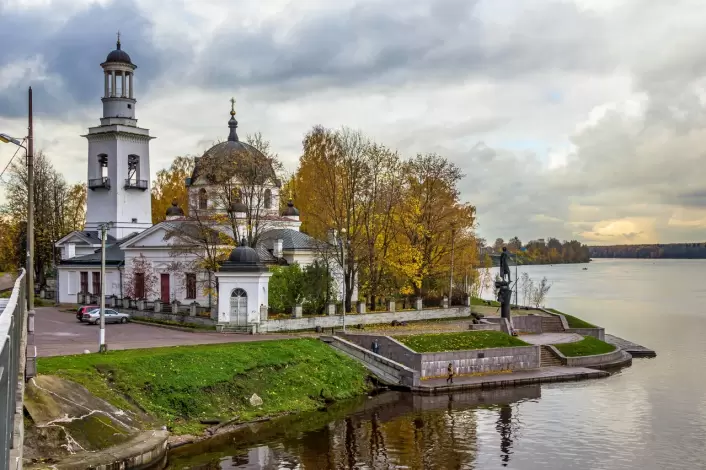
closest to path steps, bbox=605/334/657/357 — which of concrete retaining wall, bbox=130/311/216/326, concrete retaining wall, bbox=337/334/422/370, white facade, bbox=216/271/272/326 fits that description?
concrete retaining wall, bbox=337/334/422/370

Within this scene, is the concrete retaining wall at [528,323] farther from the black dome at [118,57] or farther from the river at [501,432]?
the black dome at [118,57]

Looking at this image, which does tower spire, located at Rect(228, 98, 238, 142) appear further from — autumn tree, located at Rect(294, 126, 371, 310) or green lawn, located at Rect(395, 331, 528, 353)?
green lawn, located at Rect(395, 331, 528, 353)

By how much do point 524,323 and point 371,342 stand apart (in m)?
17.6

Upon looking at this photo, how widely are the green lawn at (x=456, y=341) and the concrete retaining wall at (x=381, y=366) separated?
2100 mm

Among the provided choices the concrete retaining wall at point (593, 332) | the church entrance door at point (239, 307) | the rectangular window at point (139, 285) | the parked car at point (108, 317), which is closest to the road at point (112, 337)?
the parked car at point (108, 317)

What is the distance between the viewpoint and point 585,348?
47344 millimetres

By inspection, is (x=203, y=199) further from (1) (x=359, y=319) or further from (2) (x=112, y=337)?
(2) (x=112, y=337)

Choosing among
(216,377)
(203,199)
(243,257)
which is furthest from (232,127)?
(216,377)

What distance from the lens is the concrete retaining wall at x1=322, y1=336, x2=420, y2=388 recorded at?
38219 mm

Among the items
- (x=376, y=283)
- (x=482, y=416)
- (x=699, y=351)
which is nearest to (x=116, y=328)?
(x=376, y=283)

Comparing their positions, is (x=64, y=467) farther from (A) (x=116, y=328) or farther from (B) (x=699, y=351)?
(B) (x=699, y=351)

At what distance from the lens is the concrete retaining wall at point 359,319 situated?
1761 inches

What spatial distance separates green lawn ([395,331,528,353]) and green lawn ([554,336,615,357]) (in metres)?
3.71

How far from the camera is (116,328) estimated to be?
1829 inches
